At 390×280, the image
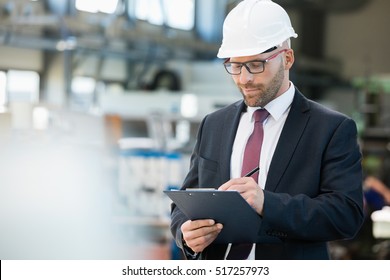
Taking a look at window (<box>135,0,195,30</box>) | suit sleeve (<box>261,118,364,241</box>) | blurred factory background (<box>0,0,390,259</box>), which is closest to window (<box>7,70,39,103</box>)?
blurred factory background (<box>0,0,390,259</box>)

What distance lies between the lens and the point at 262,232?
1.40 metres

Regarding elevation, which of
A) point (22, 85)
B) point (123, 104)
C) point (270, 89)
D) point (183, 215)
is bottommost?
point (123, 104)

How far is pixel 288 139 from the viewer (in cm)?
145

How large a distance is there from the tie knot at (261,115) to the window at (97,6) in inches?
197

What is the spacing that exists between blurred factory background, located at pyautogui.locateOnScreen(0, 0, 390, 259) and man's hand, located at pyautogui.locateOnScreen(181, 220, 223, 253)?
2.41ft

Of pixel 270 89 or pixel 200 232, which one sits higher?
pixel 270 89

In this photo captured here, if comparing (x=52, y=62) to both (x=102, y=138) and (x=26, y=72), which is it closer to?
(x=26, y=72)

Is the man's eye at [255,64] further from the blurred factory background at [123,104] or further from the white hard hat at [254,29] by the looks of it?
the blurred factory background at [123,104]

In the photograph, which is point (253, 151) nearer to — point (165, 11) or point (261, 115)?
point (261, 115)

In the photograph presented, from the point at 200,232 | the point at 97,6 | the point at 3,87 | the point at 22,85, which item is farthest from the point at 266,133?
the point at 22,85

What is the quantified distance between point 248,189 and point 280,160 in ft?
0.44

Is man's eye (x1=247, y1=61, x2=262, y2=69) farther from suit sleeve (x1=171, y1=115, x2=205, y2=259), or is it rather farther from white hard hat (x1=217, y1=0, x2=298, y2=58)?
suit sleeve (x1=171, y1=115, x2=205, y2=259)
